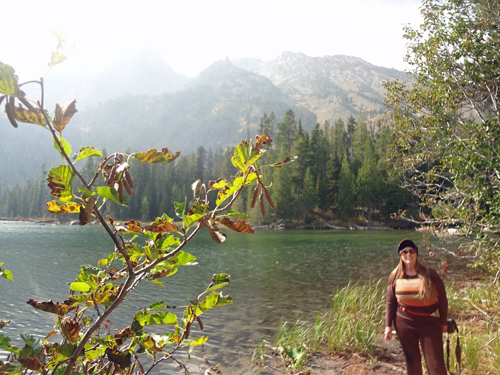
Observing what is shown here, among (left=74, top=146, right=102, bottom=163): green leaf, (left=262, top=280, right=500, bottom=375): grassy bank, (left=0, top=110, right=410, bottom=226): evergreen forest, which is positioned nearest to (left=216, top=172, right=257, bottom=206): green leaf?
(left=74, top=146, right=102, bottom=163): green leaf

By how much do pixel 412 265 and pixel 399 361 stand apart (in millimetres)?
2158

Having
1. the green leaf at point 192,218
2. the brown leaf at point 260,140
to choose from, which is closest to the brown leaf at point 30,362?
the green leaf at point 192,218

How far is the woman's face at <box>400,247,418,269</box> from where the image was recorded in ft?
13.2

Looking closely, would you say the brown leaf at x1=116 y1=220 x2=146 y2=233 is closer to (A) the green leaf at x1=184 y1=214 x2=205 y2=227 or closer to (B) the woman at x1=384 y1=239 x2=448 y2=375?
(A) the green leaf at x1=184 y1=214 x2=205 y2=227

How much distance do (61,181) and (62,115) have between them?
7.8 inches

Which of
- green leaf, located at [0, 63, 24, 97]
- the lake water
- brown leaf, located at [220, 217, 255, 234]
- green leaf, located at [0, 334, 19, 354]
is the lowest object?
the lake water

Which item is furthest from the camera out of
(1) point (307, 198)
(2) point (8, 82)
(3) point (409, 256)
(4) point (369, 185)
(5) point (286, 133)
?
(5) point (286, 133)

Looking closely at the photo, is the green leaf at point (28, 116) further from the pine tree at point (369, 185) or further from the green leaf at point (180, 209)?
the pine tree at point (369, 185)

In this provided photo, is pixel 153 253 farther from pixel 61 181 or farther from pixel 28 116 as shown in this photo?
pixel 28 116

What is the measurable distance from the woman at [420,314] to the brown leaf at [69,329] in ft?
12.4

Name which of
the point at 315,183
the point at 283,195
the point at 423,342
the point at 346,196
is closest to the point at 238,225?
the point at 423,342

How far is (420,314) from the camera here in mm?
3842

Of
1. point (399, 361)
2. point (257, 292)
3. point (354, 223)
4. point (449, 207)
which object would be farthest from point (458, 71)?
point (354, 223)

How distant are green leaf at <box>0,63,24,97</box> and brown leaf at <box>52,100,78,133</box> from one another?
0.11 metres
